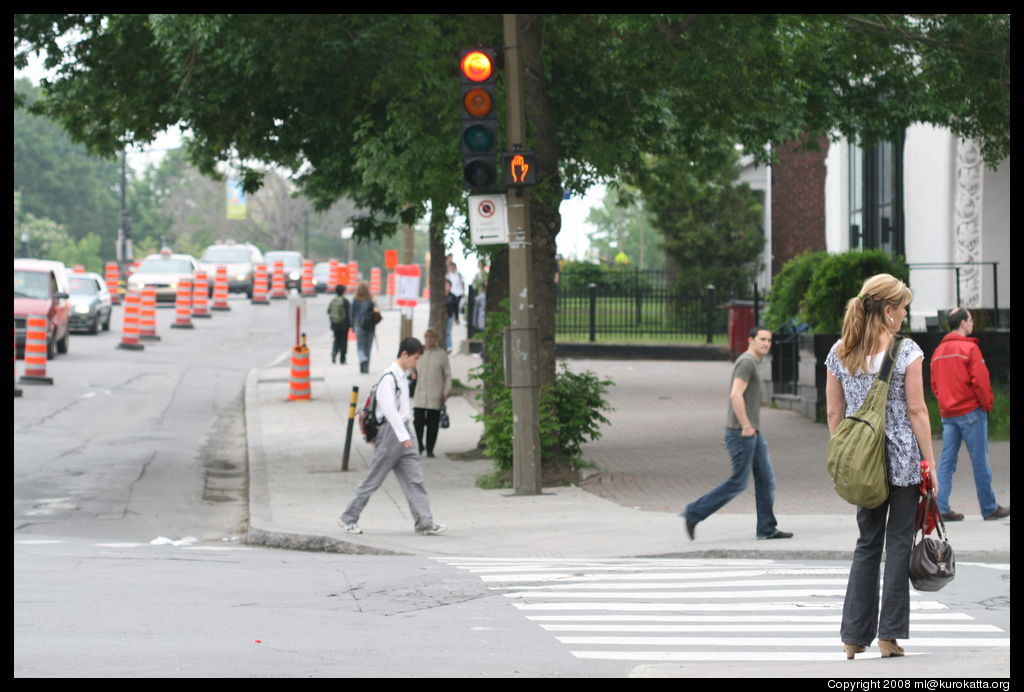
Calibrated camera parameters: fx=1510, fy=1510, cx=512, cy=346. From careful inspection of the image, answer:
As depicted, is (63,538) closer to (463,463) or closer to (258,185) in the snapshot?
(463,463)

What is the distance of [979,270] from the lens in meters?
23.8

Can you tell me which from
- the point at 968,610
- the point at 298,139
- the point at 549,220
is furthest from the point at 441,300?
the point at 968,610

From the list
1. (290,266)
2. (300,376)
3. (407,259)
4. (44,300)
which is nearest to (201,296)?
(44,300)

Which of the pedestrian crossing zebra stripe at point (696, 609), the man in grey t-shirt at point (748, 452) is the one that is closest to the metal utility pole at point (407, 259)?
the man in grey t-shirt at point (748, 452)

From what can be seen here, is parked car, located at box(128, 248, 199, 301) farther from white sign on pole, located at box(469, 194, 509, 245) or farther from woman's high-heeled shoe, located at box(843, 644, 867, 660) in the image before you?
woman's high-heeled shoe, located at box(843, 644, 867, 660)

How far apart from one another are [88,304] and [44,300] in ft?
22.8

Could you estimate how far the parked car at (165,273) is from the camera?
4803 cm

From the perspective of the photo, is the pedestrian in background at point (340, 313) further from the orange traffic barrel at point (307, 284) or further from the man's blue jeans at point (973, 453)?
the orange traffic barrel at point (307, 284)

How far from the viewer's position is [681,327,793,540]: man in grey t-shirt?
37.4 ft

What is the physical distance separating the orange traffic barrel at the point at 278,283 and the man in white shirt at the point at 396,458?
141 ft

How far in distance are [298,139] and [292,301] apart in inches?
324

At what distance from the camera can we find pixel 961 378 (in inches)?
477

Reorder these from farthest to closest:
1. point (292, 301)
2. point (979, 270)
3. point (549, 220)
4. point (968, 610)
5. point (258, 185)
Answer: point (292, 301) → point (979, 270) → point (258, 185) → point (549, 220) → point (968, 610)
